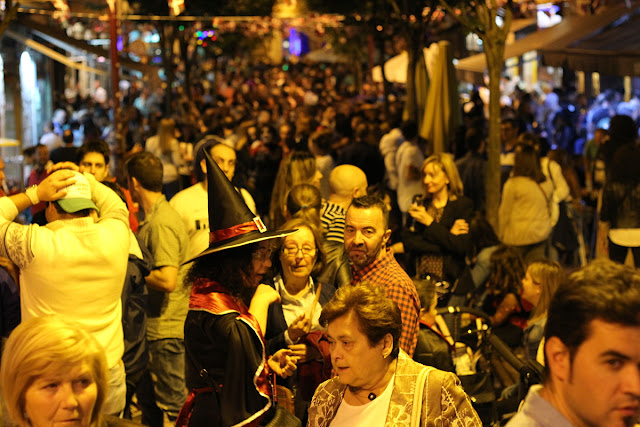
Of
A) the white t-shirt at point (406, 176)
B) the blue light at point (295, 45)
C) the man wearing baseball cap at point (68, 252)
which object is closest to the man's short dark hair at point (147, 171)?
the man wearing baseball cap at point (68, 252)

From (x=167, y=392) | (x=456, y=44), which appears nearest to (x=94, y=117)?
(x=167, y=392)

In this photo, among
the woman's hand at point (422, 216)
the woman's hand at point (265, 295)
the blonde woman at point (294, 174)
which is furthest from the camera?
the blonde woman at point (294, 174)

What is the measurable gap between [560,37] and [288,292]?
1153cm

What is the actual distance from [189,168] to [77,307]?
33.9ft

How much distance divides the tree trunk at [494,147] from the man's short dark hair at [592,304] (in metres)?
8.37

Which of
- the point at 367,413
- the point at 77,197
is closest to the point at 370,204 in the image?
the point at 77,197

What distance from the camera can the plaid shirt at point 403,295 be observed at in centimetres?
480

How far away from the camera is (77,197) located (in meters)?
5.05

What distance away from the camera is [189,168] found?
50.2 ft

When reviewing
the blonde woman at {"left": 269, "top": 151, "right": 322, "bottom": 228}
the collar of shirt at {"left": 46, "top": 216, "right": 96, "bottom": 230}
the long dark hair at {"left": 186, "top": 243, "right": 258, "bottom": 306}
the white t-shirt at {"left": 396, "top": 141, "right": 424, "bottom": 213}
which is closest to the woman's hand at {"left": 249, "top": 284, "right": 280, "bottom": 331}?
the long dark hair at {"left": 186, "top": 243, "right": 258, "bottom": 306}

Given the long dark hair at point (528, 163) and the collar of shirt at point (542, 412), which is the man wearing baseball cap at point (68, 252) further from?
the long dark hair at point (528, 163)

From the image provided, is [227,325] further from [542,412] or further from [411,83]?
[411,83]

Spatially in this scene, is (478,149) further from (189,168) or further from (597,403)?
(597,403)

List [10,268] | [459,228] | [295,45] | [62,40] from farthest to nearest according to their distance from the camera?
[295,45] → [62,40] → [459,228] → [10,268]
